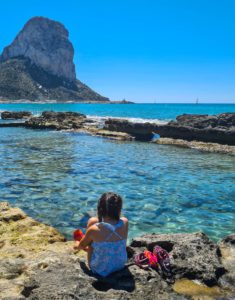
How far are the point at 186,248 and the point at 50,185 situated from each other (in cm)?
828

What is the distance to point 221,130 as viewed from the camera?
28.5 metres

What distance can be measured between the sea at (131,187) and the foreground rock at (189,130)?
4.97 metres

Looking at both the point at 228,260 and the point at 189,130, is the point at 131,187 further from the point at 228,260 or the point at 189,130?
the point at 189,130

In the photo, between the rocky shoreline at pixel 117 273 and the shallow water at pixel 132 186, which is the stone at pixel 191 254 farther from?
the shallow water at pixel 132 186

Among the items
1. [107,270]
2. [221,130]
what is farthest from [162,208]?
[221,130]

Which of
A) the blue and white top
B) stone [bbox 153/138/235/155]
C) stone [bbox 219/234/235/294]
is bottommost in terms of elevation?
stone [bbox 153/138/235/155]

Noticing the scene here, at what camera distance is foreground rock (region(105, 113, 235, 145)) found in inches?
1119

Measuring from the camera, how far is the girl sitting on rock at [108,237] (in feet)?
18.2

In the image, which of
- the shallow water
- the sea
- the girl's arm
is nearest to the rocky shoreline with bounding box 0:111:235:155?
the sea

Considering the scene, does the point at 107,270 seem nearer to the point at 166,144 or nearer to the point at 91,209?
the point at 91,209

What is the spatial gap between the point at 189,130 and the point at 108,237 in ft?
85.2

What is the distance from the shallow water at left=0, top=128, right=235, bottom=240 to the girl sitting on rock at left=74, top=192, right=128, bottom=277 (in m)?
3.45

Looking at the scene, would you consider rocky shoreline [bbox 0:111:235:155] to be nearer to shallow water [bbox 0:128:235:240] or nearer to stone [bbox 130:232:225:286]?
shallow water [bbox 0:128:235:240]

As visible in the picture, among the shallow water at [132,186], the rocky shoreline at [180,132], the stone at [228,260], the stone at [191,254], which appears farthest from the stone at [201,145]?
the stone at [191,254]
